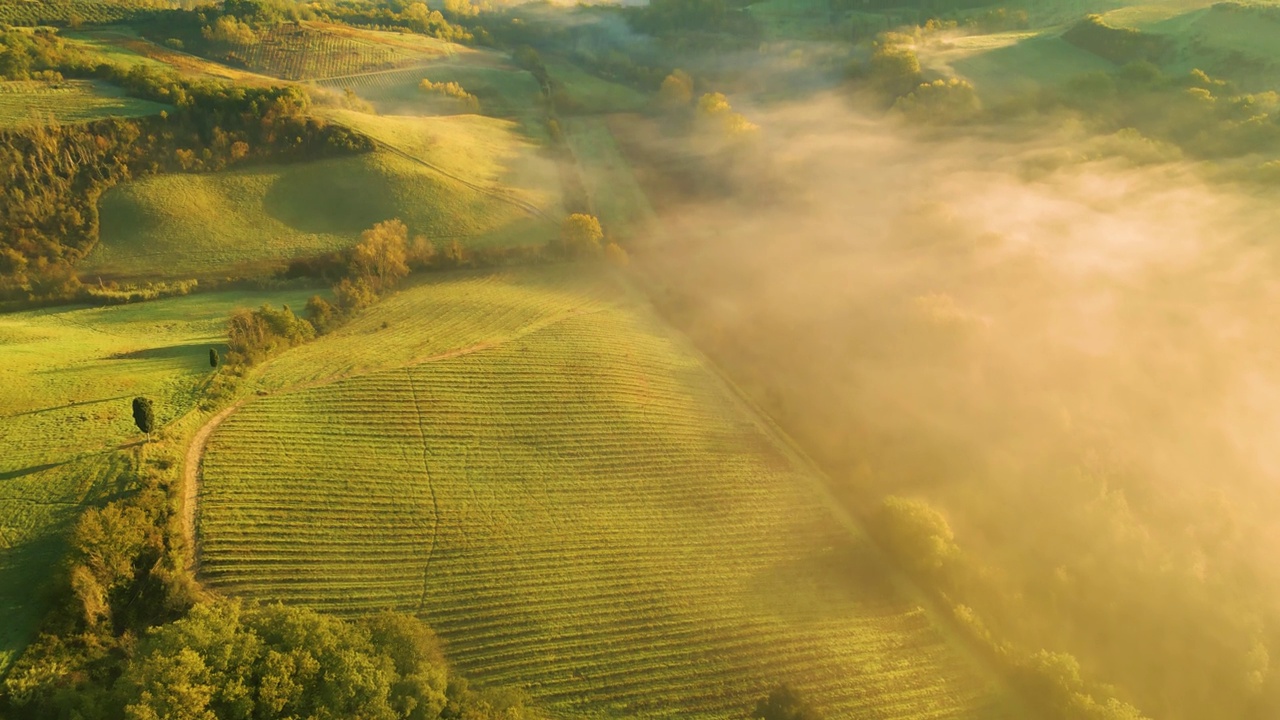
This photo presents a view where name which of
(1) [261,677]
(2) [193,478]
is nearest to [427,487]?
(2) [193,478]

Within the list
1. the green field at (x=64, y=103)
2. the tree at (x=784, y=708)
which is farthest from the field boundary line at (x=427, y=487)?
the green field at (x=64, y=103)

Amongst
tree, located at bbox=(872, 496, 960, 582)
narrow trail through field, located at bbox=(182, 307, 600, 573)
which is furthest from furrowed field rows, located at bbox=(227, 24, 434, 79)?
tree, located at bbox=(872, 496, 960, 582)

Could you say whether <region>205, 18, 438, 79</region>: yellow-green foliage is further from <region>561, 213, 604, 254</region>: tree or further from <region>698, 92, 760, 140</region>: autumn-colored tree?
<region>561, 213, 604, 254</region>: tree

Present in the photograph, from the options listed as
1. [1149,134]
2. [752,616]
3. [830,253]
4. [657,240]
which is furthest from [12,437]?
[1149,134]

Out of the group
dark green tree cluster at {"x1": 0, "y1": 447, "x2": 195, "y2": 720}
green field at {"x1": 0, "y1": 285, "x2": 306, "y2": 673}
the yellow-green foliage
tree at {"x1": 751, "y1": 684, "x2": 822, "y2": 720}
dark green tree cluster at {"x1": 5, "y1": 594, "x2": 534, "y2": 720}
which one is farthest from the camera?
the yellow-green foliage

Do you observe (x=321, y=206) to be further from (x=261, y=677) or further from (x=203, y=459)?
(x=261, y=677)

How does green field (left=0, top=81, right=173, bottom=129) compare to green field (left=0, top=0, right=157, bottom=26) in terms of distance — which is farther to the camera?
green field (left=0, top=0, right=157, bottom=26)

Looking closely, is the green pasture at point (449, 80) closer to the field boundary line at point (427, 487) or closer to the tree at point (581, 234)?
the tree at point (581, 234)
